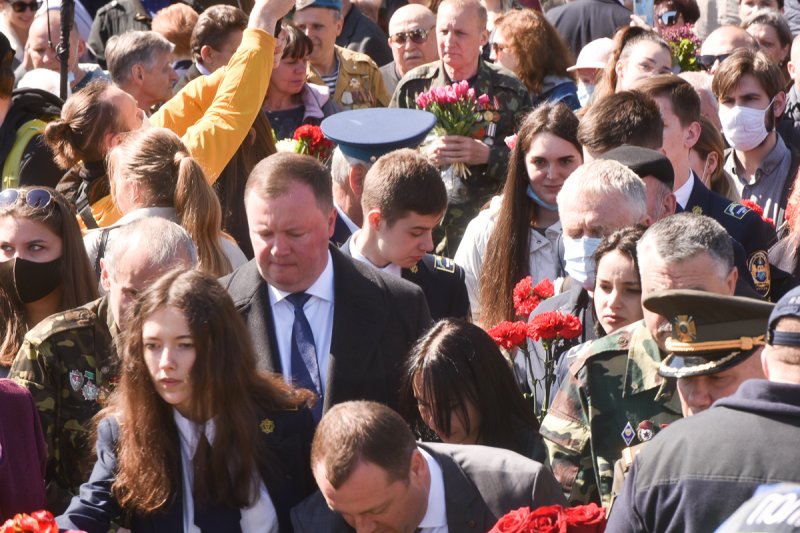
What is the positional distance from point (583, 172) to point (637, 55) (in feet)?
9.11

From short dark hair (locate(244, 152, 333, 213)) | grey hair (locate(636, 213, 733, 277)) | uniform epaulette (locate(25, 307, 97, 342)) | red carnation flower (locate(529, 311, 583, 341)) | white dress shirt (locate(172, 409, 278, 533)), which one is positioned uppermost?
short dark hair (locate(244, 152, 333, 213))

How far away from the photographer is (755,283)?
5.40 meters

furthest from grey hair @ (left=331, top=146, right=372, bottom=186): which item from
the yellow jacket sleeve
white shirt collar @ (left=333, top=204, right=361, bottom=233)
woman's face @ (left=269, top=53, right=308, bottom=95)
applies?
woman's face @ (left=269, top=53, right=308, bottom=95)

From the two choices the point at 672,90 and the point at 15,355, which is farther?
the point at 672,90

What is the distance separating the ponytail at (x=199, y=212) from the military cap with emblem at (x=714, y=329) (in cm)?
226

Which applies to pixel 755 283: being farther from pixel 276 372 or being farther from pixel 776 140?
pixel 776 140

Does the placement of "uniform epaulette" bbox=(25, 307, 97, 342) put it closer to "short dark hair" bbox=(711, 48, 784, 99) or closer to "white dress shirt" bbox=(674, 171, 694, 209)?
"white dress shirt" bbox=(674, 171, 694, 209)

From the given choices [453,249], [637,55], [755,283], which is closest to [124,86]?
[453,249]

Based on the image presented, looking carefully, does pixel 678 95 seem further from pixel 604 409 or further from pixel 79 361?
pixel 79 361

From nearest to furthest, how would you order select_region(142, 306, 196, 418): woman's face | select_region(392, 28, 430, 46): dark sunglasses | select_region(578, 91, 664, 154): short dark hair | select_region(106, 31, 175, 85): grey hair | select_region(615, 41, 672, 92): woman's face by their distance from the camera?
1. select_region(142, 306, 196, 418): woman's face
2. select_region(578, 91, 664, 154): short dark hair
3. select_region(615, 41, 672, 92): woman's face
4. select_region(106, 31, 175, 85): grey hair
5. select_region(392, 28, 430, 46): dark sunglasses

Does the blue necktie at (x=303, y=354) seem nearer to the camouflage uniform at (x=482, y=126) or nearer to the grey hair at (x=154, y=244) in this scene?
the grey hair at (x=154, y=244)

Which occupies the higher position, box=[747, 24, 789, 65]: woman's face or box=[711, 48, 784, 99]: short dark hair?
box=[711, 48, 784, 99]: short dark hair

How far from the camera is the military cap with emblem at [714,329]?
3613 millimetres

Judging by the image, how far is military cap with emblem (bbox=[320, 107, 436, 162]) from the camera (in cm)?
610
